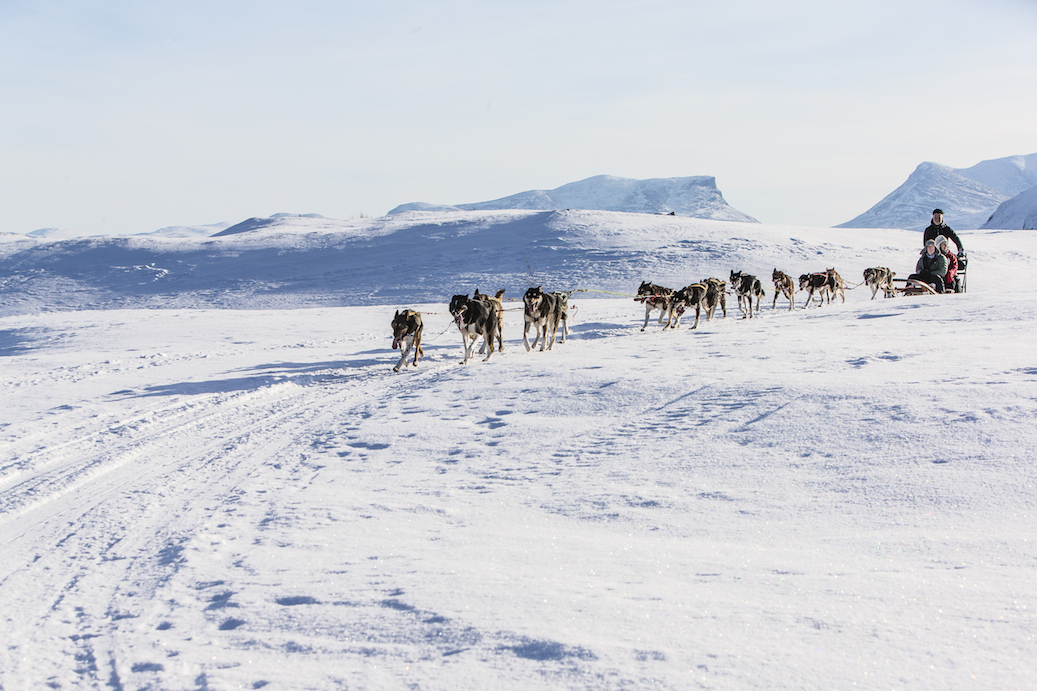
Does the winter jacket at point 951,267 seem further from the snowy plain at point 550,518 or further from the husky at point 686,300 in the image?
the husky at point 686,300

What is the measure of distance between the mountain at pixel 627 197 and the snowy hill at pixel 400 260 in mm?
62277

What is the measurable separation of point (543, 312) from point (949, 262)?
7.73 metres

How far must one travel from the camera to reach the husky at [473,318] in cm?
1002

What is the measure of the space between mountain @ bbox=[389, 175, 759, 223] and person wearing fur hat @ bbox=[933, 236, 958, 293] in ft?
265

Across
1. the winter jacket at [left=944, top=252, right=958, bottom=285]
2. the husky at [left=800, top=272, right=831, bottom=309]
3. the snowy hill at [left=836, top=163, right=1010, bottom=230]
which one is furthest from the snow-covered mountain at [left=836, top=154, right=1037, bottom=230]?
the winter jacket at [left=944, top=252, right=958, bottom=285]

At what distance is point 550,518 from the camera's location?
4.02 m

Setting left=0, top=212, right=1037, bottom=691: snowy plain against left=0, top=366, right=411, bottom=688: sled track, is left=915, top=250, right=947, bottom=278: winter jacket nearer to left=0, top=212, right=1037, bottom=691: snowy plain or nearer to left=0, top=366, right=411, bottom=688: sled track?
left=0, top=212, right=1037, bottom=691: snowy plain

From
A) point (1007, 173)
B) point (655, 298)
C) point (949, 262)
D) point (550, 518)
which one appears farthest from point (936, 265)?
point (1007, 173)

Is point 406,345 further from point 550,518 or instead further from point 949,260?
point 949,260

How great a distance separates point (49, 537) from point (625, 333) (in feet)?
32.8

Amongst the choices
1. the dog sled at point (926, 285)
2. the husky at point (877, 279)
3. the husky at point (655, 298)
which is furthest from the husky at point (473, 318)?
the husky at point (877, 279)

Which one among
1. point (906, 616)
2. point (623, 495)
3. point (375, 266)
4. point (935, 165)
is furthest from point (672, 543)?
point (935, 165)

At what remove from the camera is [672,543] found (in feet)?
11.5

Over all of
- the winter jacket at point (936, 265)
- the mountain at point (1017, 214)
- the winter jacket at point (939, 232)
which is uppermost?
the mountain at point (1017, 214)
